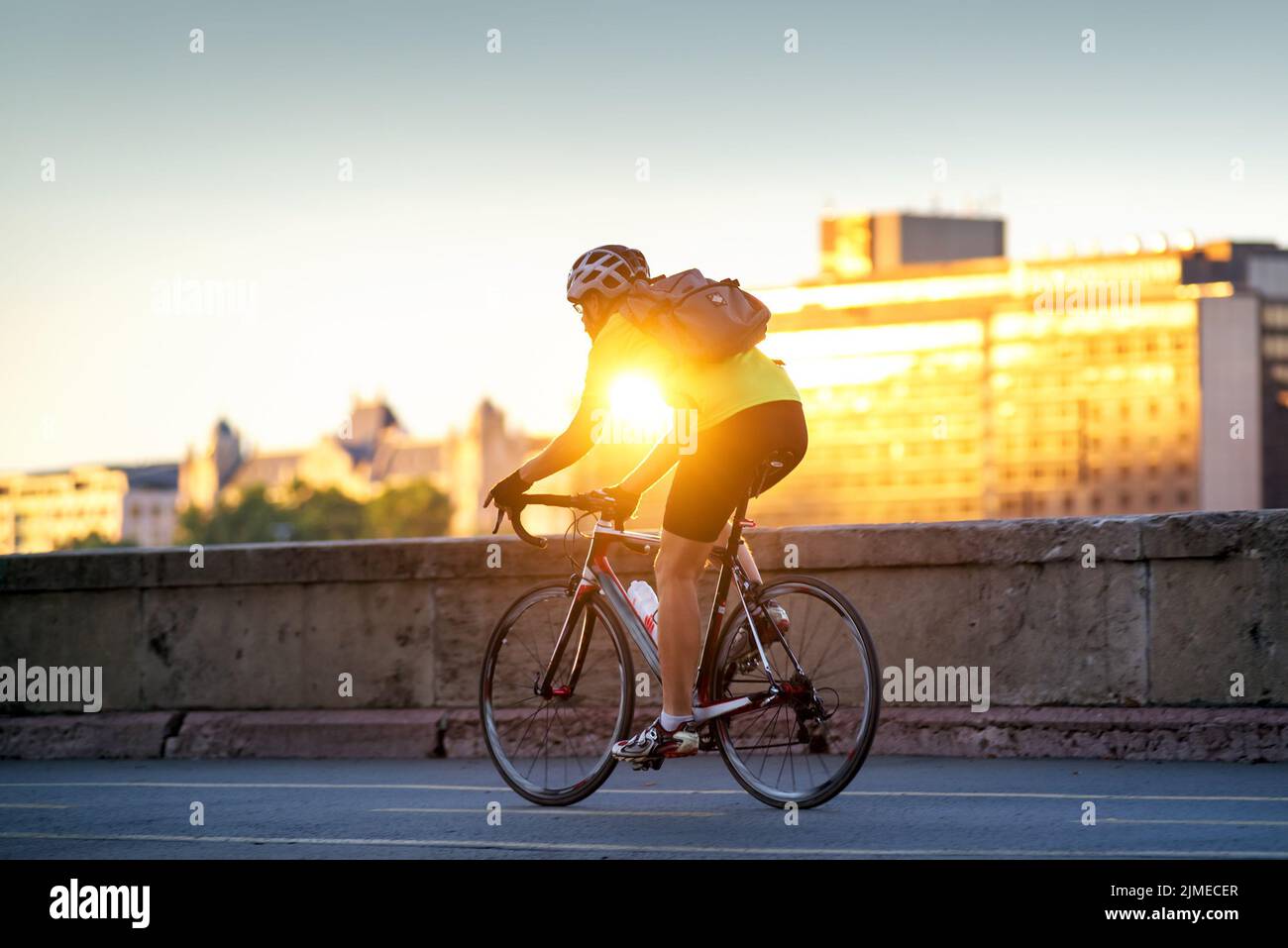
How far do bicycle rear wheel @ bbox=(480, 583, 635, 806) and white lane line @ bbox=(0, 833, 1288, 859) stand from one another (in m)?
0.85

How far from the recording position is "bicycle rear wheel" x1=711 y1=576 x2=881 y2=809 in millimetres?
5832

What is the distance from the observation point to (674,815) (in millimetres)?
6094

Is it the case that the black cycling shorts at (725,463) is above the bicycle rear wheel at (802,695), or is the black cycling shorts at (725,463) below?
above

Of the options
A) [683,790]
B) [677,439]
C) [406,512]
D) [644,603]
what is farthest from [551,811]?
[406,512]

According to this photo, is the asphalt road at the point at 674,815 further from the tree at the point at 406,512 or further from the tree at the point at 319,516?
the tree at the point at 406,512

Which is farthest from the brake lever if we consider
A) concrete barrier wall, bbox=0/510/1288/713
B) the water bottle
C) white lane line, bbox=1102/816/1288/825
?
white lane line, bbox=1102/816/1288/825

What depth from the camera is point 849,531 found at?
27.0ft

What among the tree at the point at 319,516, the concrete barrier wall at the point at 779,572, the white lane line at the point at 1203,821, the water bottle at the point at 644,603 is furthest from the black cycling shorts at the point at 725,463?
the tree at the point at 319,516

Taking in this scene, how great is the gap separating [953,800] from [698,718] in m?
0.93

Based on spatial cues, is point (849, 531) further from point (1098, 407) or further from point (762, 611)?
point (1098, 407)

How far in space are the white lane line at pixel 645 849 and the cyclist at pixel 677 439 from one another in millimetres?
710

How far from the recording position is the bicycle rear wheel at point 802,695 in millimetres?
5832

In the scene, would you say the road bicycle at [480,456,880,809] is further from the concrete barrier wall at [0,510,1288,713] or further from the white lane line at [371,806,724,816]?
the concrete barrier wall at [0,510,1288,713]

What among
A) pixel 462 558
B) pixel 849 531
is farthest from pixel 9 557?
pixel 849 531
